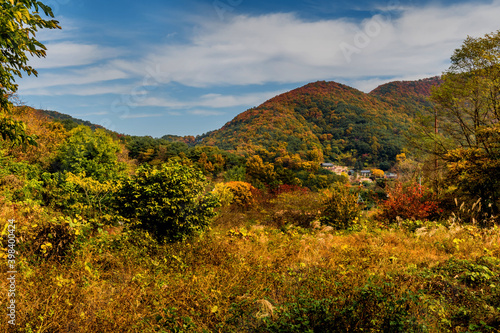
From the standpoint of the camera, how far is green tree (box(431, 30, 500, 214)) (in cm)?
926

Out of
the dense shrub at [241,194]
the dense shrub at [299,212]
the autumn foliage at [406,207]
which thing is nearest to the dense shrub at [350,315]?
the dense shrub at [299,212]

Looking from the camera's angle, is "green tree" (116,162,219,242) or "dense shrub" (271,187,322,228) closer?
"green tree" (116,162,219,242)

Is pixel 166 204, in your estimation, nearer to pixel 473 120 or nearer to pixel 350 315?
pixel 350 315

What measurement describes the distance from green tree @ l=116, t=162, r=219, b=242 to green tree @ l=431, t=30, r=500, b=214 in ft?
28.1

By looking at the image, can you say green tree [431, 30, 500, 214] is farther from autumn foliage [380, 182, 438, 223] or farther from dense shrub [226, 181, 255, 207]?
dense shrub [226, 181, 255, 207]

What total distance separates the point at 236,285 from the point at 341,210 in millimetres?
6503

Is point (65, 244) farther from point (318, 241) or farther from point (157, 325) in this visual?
point (318, 241)

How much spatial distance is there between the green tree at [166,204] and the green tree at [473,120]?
337 inches

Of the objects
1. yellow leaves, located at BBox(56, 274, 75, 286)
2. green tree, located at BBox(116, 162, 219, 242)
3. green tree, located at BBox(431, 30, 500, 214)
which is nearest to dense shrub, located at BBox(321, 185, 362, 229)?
green tree, located at BBox(431, 30, 500, 214)

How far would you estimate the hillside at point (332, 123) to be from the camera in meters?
69.8

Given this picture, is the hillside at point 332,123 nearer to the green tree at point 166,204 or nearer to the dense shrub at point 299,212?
the dense shrub at point 299,212

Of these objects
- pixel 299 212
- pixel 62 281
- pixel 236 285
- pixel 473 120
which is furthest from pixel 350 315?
pixel 473 120

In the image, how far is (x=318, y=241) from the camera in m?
6.40

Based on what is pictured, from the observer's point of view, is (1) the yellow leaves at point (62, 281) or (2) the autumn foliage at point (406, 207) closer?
(1) the yellow leaves at point (62, 281)
